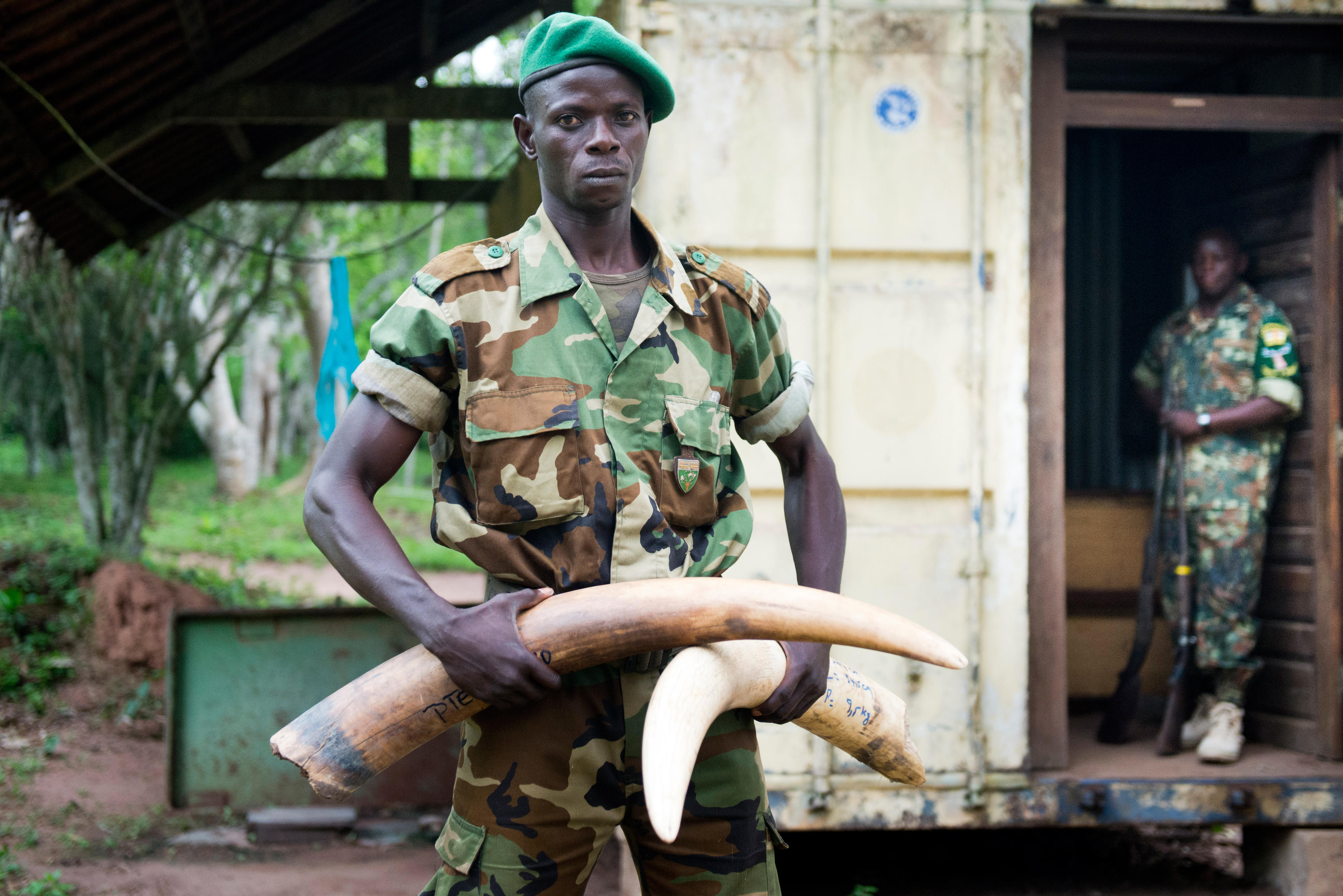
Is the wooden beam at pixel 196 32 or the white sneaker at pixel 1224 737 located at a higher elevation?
the wooden beam at pixel 196 32

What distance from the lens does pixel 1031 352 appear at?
148 inches

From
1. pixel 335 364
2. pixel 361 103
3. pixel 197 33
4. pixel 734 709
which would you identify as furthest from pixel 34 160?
pixel 734 709

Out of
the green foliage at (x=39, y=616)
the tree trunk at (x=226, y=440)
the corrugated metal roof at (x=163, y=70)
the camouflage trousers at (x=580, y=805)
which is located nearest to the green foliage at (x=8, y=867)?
the green foliage at (x=39, y=616)

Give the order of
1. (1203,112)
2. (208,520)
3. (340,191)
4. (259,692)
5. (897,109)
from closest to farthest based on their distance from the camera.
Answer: (897,109) < (1203,112) < (259,692) < (340,191) < (208,520)

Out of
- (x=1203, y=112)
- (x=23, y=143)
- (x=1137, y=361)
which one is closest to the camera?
(x=1203, y=112)

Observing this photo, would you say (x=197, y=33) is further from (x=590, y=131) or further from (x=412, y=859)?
(x=590, y=131)

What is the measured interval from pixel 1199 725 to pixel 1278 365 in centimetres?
141

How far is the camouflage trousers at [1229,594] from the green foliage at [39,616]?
5771 millimetres

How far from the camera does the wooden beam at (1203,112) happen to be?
3.84 meters

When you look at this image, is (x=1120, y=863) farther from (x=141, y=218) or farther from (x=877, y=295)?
(x=141, y=218)

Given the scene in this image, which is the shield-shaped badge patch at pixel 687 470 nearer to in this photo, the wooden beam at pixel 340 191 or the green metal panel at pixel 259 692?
the green metal panel at pixel 259 692

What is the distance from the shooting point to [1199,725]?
4.35 m

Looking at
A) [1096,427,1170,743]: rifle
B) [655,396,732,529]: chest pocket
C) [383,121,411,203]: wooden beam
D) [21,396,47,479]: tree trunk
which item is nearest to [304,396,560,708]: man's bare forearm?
[655,396,732,529]: chest pocket

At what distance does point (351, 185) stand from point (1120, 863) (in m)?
6.02
